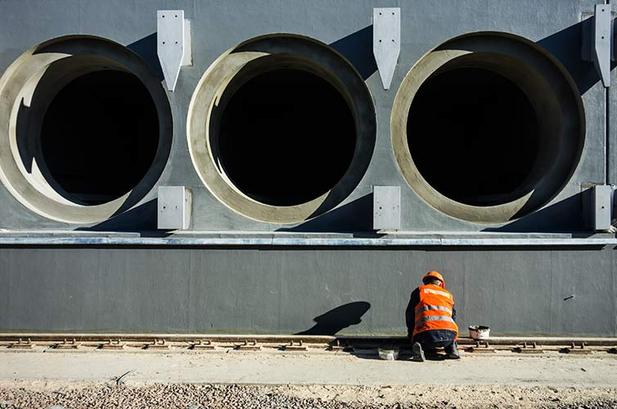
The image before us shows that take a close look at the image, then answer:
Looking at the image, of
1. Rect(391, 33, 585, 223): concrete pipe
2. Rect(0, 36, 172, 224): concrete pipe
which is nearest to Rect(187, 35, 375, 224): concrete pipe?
Rect(0, 36, 172, 224): concrete pipe

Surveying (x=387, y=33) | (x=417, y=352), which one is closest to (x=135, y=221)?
(x=417, y=352)

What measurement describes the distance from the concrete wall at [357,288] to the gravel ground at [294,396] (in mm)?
2168

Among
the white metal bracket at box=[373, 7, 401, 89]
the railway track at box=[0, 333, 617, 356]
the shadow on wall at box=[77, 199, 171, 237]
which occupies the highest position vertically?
the white metal bracket at box=[373, 7, 401, 89]

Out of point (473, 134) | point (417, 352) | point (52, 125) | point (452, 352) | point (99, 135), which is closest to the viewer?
point (417, 352)

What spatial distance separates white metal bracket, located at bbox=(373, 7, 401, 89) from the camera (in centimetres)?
862

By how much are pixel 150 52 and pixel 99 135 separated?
6.39 m

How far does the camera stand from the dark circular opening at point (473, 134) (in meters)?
12.1

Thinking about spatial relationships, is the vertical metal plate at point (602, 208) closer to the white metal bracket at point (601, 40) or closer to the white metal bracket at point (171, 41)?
the white metal bracket at point (601, 40)

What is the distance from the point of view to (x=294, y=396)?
20.9ft

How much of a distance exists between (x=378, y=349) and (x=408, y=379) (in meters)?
1.19

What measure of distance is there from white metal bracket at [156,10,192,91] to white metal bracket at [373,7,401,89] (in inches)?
124

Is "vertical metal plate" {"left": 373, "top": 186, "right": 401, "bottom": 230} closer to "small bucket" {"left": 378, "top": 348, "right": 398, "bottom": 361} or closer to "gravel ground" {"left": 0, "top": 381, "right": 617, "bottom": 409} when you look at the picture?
"small bucket" {"left": 378, "top": 348, "right": 398, "bottom": 361}

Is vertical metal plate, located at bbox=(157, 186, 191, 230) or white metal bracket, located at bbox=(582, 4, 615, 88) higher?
white metal bracket, located at bbox=(582, 4, 615, 88)

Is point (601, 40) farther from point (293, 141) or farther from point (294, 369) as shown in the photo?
point (293, 141)
